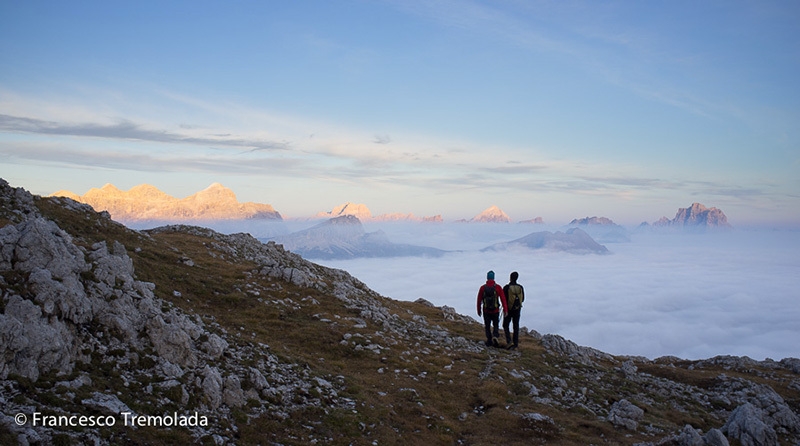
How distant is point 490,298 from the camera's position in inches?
1283

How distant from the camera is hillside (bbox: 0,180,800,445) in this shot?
1337cm

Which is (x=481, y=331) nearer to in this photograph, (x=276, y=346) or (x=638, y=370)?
(x=638, y=370)

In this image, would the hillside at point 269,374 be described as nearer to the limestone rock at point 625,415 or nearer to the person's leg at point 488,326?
the limestone rock at point 625,415

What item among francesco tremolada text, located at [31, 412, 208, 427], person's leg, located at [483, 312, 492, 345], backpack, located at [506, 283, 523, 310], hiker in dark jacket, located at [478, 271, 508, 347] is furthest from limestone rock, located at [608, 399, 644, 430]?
francesco tremolada text, located at [31, 412, 208, 427]

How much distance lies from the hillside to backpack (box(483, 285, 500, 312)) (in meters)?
3.74

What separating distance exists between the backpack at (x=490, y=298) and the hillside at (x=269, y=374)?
374 cm

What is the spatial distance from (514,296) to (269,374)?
1979 cm

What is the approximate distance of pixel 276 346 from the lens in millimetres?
24906

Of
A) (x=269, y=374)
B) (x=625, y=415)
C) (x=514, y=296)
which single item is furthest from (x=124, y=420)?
(x=514, y=296)

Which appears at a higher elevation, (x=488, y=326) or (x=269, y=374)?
(x=269, y=374)

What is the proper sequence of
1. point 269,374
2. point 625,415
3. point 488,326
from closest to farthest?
point 269,374 < point 625,415 < point 488,326

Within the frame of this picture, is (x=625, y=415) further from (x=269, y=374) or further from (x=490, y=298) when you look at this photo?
(x=269, y=374)

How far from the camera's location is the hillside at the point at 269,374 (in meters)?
13.4

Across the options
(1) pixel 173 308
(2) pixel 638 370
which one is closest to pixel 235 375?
(1) pixel 173 308
